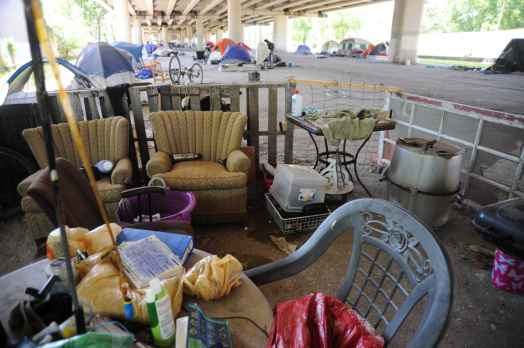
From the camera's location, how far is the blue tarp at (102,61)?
9.05 metres

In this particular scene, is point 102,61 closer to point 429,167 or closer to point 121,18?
point 429,167

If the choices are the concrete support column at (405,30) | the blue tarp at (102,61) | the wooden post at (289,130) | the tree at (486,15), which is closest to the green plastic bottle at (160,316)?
the wooden post at (289,130)

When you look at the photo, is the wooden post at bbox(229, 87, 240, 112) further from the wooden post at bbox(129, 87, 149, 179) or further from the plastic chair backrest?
the plastic chair backrest

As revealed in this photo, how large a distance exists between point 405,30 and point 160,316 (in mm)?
21503

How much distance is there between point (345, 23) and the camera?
45125 mm

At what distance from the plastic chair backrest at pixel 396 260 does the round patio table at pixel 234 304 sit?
10.2 inches

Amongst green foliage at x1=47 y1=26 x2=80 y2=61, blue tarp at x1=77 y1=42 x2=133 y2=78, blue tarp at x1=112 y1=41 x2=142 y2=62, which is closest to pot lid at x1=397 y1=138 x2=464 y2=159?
green foliage at x1=47 y1=26 x2=80 y2=61

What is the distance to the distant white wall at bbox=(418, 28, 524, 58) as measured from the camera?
19.8m

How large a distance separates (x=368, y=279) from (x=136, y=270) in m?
1.02

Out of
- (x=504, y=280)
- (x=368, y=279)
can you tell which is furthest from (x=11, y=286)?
(x=504, y=280)

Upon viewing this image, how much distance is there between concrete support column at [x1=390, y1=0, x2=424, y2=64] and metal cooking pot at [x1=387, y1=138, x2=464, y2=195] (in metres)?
18.2

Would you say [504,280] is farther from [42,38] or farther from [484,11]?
[484,11]

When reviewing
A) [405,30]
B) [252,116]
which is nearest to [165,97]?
[252,116]

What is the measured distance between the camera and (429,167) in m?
3.26
